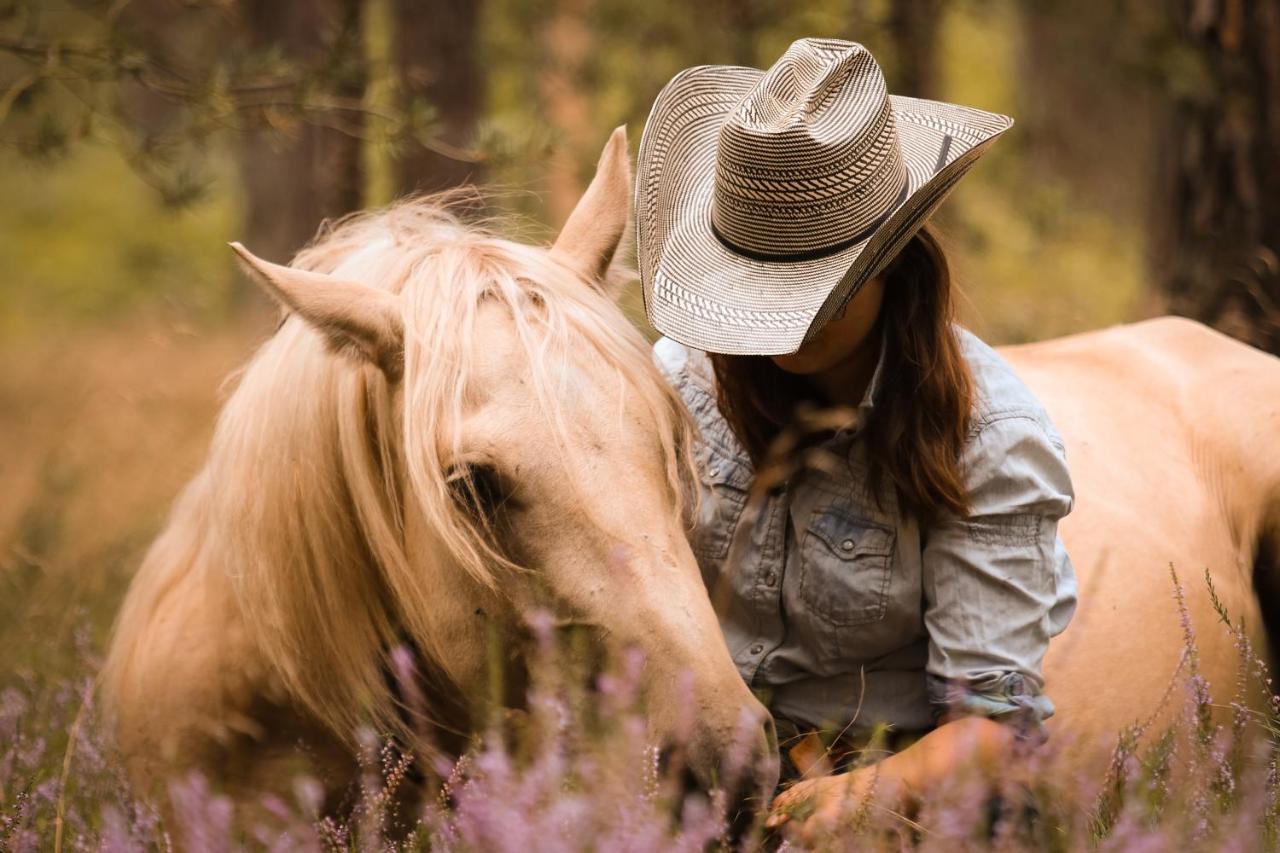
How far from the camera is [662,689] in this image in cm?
199

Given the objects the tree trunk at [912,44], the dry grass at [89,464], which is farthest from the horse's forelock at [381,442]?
the tree trunk at [912,44]

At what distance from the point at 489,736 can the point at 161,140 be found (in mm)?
2448

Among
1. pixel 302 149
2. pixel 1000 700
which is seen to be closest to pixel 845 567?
pixel 1000 700

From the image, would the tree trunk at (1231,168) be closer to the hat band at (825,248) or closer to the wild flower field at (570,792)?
the wild flower field at (570,792)

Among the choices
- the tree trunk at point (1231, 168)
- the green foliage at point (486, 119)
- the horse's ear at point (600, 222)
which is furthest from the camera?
the tree trunk at point (1231, 168)

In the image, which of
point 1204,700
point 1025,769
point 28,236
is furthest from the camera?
point 28,236

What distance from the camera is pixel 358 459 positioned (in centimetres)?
236

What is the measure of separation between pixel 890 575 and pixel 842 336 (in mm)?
480

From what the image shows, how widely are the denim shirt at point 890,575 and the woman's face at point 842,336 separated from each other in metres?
0.10

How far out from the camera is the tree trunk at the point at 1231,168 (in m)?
4.65

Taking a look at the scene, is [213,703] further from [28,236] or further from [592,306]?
[28,236]

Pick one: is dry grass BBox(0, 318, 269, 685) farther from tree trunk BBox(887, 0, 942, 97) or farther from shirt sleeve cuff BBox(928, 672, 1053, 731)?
tree trunk BBox(887, 0, 942, 97)

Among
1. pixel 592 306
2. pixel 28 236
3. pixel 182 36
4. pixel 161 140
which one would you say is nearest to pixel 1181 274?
pixel 592 306

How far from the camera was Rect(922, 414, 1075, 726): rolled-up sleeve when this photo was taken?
2.38 metres
